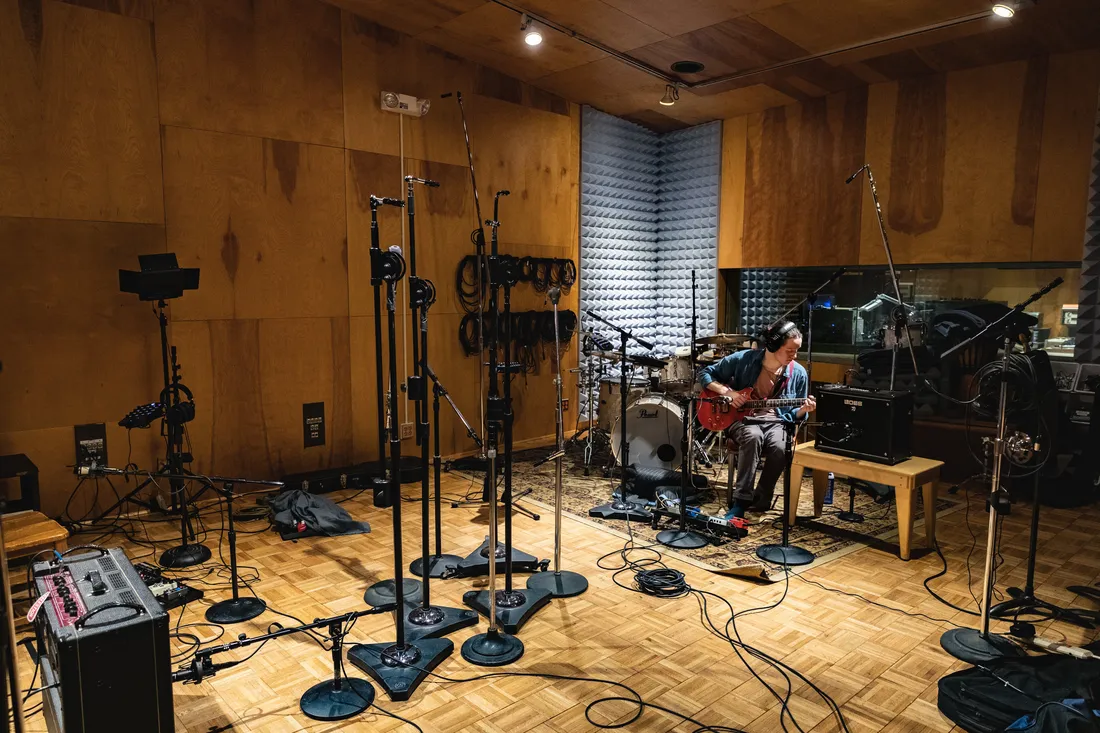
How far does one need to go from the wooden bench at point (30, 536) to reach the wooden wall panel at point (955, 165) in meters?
6.07

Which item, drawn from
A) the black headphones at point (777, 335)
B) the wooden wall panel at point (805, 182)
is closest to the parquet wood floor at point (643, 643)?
the black headphones at point (777, 335)

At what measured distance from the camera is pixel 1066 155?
17.0ft

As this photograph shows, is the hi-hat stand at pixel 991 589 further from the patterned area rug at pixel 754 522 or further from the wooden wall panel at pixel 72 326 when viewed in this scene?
the wooden wall panel at pixel 72 326

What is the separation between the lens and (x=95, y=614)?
2018 millimetres

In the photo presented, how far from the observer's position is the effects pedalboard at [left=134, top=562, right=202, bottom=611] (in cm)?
336

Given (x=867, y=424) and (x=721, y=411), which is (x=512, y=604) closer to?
(x=721, y=411)

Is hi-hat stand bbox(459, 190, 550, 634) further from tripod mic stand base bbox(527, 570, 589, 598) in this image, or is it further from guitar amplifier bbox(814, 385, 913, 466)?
guitar amplifier bbox(814, 385, 913, 466)

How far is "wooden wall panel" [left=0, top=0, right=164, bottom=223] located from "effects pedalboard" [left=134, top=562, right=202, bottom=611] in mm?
2300

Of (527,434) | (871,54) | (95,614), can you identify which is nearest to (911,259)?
(871,54)

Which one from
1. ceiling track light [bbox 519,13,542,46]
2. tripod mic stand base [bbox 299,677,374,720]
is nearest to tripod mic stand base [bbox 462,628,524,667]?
tripod mic stand base [bbox 299,677,374,720]

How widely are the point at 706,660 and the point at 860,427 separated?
1.82 metres

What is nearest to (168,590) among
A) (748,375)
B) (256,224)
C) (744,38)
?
(256,224)

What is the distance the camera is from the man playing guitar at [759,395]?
454cm

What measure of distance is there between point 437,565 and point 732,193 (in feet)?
16.6
